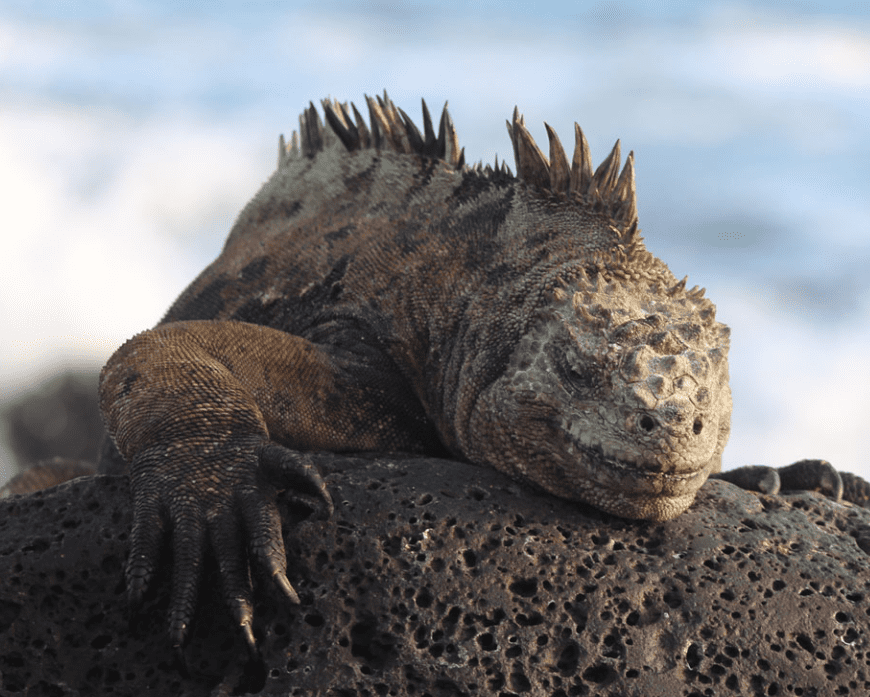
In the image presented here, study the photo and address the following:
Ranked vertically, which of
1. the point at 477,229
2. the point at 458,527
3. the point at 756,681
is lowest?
the point at 756,681

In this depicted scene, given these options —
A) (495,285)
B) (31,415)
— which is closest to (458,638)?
(495,285)

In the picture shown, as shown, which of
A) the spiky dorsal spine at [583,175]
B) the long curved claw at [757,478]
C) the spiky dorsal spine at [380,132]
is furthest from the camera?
the spiky dorsal spine at [380,132]

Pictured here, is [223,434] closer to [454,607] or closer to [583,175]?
[454,607]

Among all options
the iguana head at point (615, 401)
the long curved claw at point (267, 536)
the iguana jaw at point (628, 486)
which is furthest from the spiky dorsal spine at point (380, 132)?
the long curved claw at point (267, 536)

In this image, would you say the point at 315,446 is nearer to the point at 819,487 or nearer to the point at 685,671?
the point at 685,671

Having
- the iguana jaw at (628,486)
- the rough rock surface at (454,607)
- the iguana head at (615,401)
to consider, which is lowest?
the rough rock surface at (454,607)

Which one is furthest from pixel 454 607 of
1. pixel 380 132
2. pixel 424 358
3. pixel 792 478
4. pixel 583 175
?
pixel 380 132

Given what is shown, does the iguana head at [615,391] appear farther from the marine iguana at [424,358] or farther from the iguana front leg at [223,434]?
the iguana front leg at [223,434]
